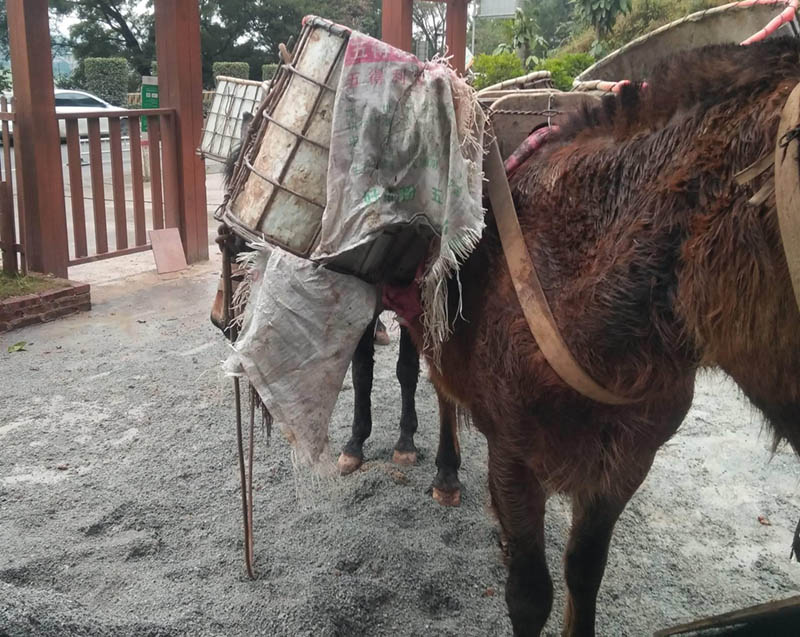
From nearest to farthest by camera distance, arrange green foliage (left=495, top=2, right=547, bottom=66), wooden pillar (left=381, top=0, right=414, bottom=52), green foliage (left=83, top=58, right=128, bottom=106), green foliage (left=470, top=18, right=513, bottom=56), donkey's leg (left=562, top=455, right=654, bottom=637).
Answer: donkey's leg (left=562, top=455, right=654, bottom=637) < wooden pillar (left=381, top=0, right=414, bottom=52) < green foliage (left=495, top=2, right=547, bottom=66) < green foliage (left=83, top=58, right=128, bottom=106) < green foliage (left=470, top=18, right=513, bottom=56)

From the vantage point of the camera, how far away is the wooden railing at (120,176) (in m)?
6.52

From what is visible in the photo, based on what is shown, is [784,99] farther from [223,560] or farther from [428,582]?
[223,560]

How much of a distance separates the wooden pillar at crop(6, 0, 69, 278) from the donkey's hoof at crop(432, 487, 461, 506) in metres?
4.21

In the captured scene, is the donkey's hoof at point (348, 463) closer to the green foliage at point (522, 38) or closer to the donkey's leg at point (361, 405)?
the donkey's leg at point (361, 405)

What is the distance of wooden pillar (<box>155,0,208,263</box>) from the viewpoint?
709 cm

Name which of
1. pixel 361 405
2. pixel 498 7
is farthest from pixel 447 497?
pixel 498 7

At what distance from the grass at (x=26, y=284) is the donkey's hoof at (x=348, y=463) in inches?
124

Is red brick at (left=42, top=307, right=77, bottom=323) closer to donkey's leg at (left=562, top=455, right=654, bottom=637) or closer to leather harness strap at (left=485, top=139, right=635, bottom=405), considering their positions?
donkey's leg at (left=562, top=455, right=654, bottom=637)

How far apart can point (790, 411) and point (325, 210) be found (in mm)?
1102

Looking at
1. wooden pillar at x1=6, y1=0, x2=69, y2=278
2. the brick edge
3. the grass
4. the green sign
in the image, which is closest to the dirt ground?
the brick edge

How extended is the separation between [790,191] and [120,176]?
660 centimetres

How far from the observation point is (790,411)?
4.60 ft

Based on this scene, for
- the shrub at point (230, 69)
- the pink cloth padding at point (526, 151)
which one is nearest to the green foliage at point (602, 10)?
the shrub at point (230, 69)

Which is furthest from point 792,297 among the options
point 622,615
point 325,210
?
point 622,615
